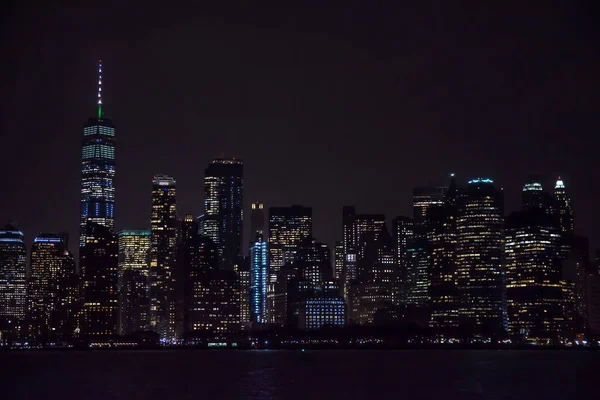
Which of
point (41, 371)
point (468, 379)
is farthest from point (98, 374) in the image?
point (468, 379)

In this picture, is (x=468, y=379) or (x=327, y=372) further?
(x=327, y=372)

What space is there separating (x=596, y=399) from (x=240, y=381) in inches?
2155

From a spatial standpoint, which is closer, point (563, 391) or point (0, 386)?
point (563, 391)

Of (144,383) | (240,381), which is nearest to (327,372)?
(240,381)

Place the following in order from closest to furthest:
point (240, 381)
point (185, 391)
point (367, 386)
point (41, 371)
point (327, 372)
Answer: point (185, 391)
point (367, 386)
point (240, 381)
point (327, 372)
point (41, 371)

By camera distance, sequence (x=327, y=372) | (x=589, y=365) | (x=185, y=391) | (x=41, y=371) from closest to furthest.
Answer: (x=185, y=391) < (x=327, y=372) < (x=41, y=371) < (x=589, y=365)

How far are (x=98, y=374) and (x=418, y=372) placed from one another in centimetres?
5590

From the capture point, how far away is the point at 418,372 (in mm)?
170875

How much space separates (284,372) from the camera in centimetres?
17012

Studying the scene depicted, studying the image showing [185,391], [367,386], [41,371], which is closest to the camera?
[185,391]

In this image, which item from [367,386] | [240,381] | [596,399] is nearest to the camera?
[596,399]

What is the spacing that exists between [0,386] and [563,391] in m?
77.5

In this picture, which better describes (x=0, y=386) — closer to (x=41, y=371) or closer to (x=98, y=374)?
(x=98, y=374)

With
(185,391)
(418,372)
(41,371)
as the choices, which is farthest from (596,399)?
(41,371)
